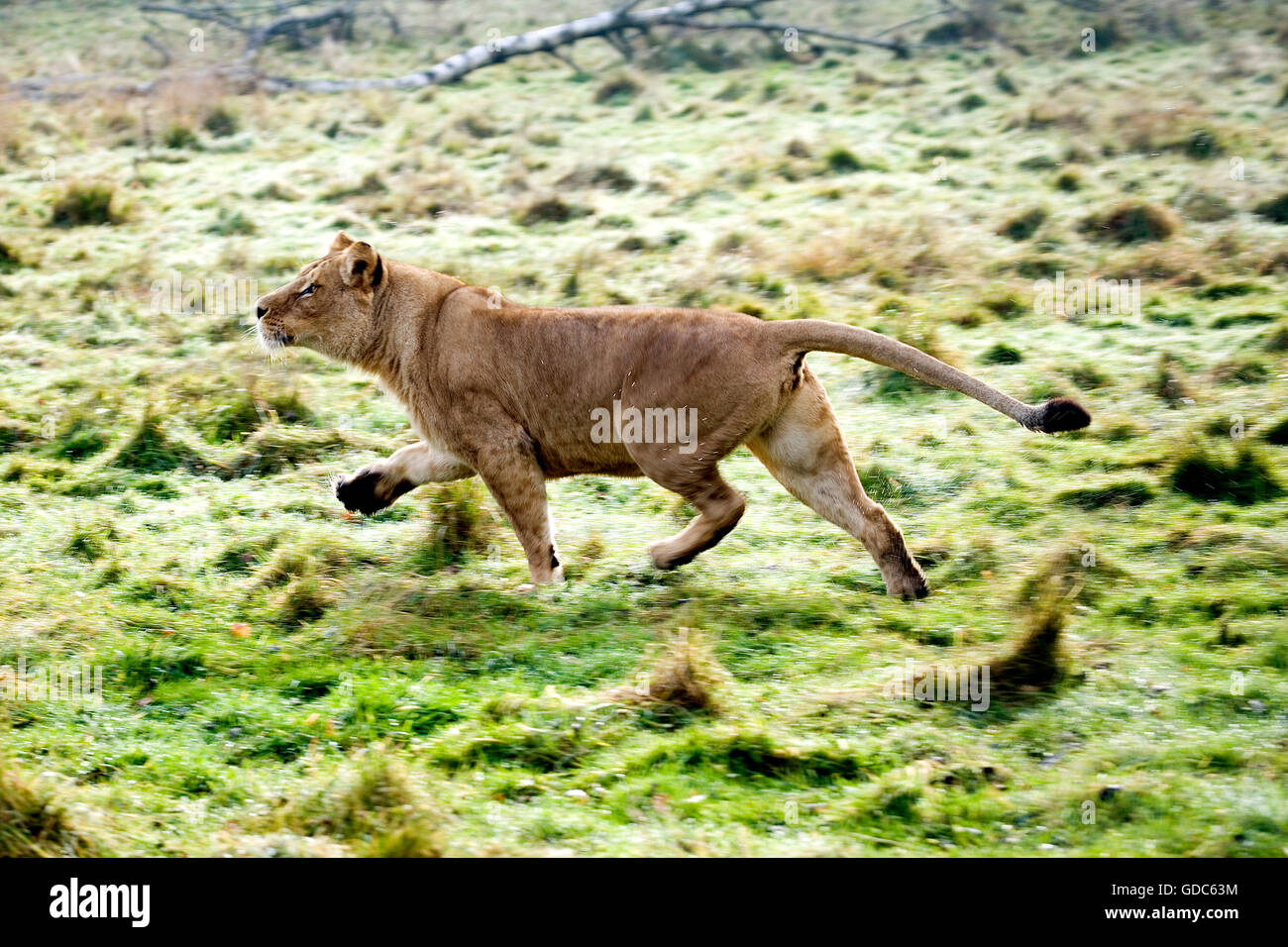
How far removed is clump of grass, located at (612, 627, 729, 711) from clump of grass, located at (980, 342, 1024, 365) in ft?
16.0

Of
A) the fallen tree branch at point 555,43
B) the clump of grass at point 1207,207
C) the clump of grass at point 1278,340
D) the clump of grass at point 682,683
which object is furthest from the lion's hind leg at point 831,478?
the fallen tree branch at point 555,43

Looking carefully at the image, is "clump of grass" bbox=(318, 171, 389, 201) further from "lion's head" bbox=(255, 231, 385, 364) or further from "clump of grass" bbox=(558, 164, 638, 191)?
"lion's head" bbox=(255, 231, 385, 364)

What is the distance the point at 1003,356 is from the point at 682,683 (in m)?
5.28

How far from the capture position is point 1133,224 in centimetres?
1258

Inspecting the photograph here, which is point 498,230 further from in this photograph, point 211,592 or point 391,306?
point 211,592

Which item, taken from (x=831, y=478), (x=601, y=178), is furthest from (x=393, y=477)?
(x=601, y=178)

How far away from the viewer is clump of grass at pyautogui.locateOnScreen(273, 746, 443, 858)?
15.2ft

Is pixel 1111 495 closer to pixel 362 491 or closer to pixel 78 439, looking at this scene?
pixel 362 491

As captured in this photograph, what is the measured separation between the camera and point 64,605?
6.96 m

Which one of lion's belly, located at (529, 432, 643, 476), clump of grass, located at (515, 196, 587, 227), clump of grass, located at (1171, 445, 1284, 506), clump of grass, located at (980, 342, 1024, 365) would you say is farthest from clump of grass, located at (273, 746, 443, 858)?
clump of grass, located at (515, 196, 587, 227)

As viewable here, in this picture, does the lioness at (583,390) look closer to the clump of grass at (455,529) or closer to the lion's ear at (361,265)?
the lion's ear at (361,265)

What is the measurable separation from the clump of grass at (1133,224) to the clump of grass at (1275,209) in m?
0.79

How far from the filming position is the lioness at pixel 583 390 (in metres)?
6.76

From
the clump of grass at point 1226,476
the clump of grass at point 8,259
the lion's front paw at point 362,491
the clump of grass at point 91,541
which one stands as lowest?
the clump of grass at point 91,541
